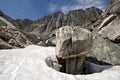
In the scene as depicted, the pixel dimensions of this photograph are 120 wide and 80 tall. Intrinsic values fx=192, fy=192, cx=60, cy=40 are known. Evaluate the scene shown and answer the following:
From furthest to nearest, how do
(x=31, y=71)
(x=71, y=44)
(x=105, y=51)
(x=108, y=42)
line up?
(x=108, y=42), (x=105, y=51), (x=71, y=44), (x=31, y=71)

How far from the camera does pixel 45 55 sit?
33.8 feet

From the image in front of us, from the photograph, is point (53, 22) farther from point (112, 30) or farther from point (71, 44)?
point (71, 44)

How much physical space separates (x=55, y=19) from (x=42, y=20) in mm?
8843

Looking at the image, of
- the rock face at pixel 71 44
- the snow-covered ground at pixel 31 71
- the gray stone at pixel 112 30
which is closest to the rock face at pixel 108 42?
the gray stone at pixel 112 30

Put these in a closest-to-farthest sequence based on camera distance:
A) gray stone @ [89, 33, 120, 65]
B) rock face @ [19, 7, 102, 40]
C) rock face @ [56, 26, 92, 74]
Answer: rock face @ [56, 26, 92, 74] < gray stone @ [89, 33, 120, 65] < rock face @ [19, 7, 102, 40]

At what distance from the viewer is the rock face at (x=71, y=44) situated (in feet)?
32.3

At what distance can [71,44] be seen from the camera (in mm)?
9922

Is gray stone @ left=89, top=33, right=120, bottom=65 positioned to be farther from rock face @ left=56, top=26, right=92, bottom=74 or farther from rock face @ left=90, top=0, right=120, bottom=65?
rock face @ left=56, top=26, right=92, bottom=74

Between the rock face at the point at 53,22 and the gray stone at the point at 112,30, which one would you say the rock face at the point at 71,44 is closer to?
the gray stone at the point at 112,30

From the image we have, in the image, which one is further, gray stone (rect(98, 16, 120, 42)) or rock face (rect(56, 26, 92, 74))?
gray stone (rect(98, 16, 120, 42))

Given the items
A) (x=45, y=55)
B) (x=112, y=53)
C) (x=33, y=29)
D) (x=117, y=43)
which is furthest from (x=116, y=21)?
(x=33, y=29)

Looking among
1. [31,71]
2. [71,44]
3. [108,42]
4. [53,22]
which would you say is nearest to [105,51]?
[108,42]

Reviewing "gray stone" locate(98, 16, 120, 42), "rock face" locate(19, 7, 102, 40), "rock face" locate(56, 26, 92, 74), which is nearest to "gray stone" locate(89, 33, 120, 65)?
"gray stone" locate(98, 16, 120, 42)

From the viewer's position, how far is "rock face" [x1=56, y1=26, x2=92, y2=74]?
9836mm
